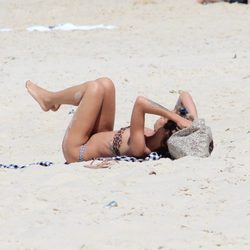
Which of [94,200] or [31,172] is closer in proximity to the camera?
[94,200]

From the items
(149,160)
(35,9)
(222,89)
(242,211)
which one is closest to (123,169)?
(149,160)

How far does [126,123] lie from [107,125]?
1736 millimetres

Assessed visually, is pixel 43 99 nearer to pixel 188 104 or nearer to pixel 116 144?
pixel 116 144

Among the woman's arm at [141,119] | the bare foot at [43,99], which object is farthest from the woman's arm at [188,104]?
the bare foot at [43,99]

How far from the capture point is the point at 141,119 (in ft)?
19.5

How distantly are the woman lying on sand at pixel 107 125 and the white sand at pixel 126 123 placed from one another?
313 millimetres

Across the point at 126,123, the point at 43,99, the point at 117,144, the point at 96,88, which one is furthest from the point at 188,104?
the point at 126,123

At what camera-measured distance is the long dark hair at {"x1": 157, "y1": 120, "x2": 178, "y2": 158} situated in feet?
19.9

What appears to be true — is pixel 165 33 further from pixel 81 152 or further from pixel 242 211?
pixel 242 211

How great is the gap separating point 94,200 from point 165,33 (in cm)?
851

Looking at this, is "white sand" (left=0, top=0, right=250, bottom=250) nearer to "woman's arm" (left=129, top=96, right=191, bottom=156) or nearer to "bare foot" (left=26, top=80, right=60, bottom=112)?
"woman's arm" (left=129, top=96, right=191, bottom=156)

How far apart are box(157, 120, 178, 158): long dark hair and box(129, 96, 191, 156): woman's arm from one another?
0.08m

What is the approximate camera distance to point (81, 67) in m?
10.8

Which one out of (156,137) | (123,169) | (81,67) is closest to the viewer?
(123,169)
